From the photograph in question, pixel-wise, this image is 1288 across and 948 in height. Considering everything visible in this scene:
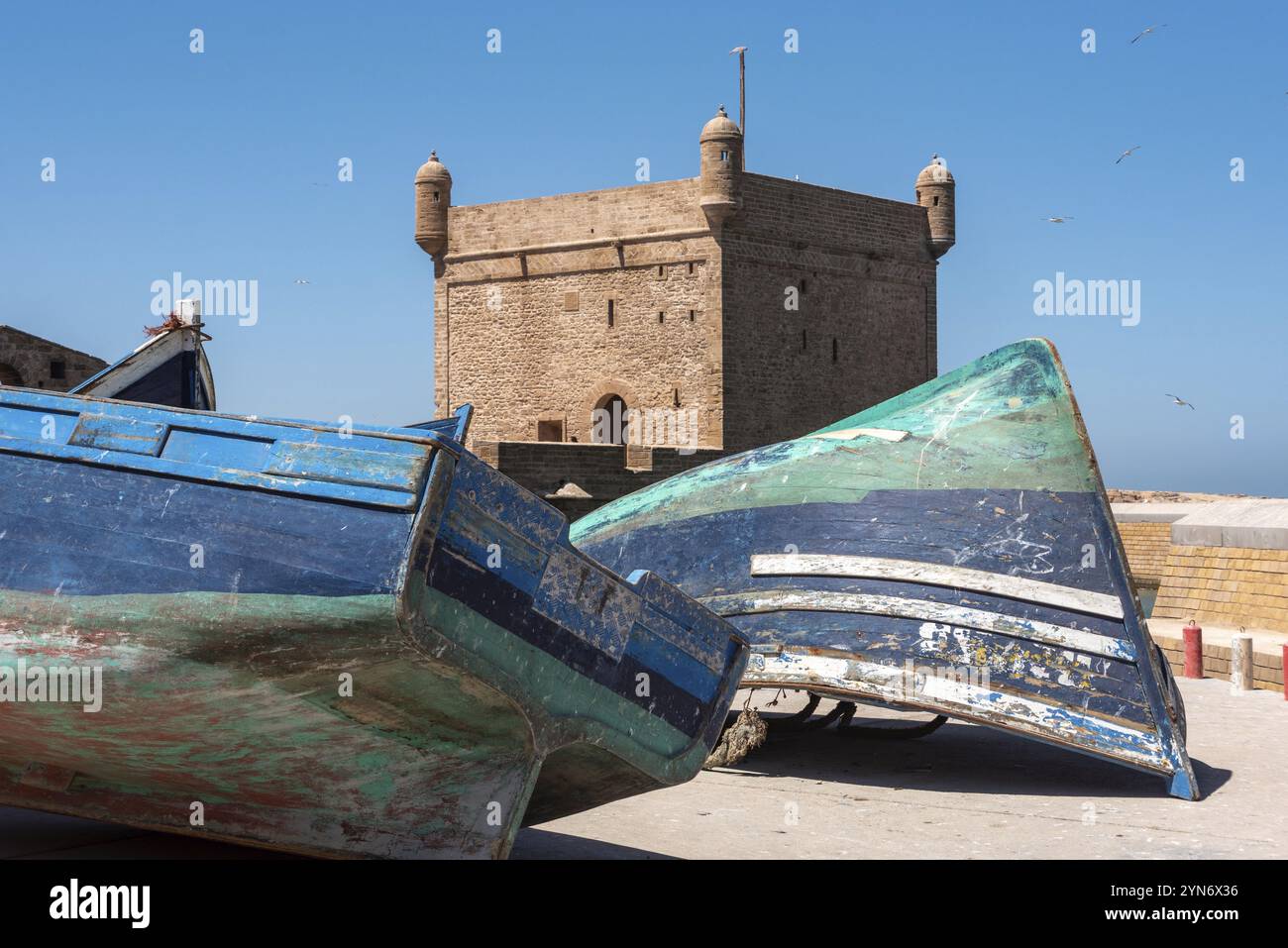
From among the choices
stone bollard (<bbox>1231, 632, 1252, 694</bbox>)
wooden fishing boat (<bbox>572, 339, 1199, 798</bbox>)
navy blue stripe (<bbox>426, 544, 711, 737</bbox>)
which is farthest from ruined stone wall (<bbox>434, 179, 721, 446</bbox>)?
navy blue stripe (<bbox>426, 544, 711, 737</bbox>)

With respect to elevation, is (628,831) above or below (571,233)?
below

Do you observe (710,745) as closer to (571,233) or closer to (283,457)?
(283,457)

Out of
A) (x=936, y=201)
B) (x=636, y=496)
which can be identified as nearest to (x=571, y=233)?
(x=936, y=201)

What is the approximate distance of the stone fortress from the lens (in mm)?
27109

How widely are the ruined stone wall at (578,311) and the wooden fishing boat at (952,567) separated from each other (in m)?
17.8

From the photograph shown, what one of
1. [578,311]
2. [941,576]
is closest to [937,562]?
[941,576]

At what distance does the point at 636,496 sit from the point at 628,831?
11.9ft

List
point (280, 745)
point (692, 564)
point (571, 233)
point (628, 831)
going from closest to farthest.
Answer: point (280, 745), point (628, 831), point (692, 564), point (571, 233)

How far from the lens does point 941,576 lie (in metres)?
8.08

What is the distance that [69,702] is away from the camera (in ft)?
16.3

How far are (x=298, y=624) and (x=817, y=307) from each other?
2453cm

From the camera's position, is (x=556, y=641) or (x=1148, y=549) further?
(x=1148, y=549)

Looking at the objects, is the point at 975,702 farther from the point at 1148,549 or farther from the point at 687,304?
the point at 1148,549

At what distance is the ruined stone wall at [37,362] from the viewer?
72.9 ft
